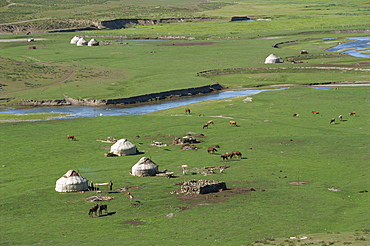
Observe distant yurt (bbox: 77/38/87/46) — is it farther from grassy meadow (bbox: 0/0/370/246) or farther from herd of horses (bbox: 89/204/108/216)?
herd of horses (bbox: 89/204/108/216)

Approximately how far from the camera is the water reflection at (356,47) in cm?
15668

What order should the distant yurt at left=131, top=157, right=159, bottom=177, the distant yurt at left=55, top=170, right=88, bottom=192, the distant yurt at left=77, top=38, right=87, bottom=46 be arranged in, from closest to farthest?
the distant yurt at left=55, top=170, right=88, bottom=192 → the distant yurt at left=131, top=157, right=159, bottom=177 → the distant yurt at left=77, top=38, right=87, bottom=46

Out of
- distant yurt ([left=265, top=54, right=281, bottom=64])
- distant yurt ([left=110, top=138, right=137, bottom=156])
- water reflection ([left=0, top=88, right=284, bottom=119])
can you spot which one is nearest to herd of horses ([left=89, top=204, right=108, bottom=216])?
distant yurt ([left=110, top=138, right=137, bottom=156])

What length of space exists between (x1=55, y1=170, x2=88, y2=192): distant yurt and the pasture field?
1162 millimetres

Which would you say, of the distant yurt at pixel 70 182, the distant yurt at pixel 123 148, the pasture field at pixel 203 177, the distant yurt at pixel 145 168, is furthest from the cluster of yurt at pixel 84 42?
the distant yurt at pixel 70 182

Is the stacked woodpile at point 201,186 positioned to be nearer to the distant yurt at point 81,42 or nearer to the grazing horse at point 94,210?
the grazing horse at point 94,210

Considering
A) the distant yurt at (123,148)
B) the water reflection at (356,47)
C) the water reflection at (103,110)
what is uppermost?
the distant yurt at (123,148)

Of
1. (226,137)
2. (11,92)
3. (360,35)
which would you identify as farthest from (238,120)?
(360,35)

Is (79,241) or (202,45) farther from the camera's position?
(202,45)

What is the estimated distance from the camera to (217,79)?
417 feet

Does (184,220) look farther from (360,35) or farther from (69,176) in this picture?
(360,35)

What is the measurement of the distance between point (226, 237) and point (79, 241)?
977 cm

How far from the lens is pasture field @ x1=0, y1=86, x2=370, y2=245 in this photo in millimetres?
39656

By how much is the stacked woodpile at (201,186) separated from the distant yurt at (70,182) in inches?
357
